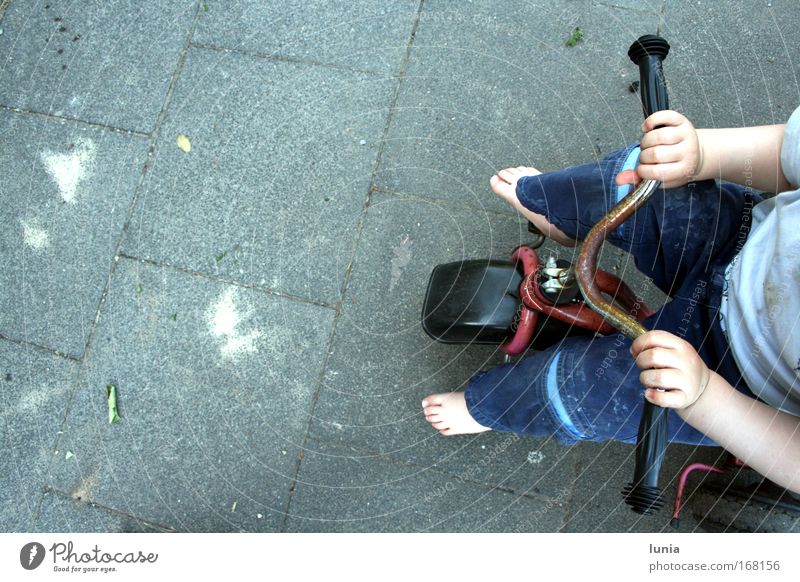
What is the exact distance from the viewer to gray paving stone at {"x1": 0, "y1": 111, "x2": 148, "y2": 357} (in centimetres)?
125

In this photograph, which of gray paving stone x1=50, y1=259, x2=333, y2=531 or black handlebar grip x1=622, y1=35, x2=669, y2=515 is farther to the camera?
gray paving stone x1=50, y1=259, x2=333, y2=531

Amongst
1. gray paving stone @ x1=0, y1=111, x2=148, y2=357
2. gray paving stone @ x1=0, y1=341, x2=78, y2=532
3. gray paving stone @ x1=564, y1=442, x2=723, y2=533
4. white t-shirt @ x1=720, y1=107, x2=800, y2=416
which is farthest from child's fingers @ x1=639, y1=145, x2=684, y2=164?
gray paving stone @ x1=0, y1=341, x2=78, y2=532

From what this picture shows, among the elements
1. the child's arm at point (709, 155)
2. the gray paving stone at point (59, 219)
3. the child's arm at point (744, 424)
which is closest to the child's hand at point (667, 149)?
the child's arm at point (709, 155)

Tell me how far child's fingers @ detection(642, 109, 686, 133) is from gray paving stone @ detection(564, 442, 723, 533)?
1.99 ft

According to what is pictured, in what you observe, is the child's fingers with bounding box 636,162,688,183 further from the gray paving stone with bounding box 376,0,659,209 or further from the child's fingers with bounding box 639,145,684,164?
the gray paving stone with bounding box 376,0,659,209

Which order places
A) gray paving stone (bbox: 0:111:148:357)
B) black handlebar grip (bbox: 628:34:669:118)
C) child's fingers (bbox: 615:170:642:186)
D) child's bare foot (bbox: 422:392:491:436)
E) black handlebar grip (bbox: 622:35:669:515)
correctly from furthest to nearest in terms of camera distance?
gray paving stone (bbox: 0:111:148:357), child's bare foot (bbox: 422:392:491:436), child's fingers (bbox: 615:170:642:186), black handlebar grip (bbox: 628:34:669:118), black handlebar grip (bbox: 622:35:669:515)

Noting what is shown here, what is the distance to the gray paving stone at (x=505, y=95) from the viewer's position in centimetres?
126

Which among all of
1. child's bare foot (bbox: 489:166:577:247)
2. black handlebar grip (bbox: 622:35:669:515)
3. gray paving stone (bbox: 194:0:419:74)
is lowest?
black handlebar grip (bbox: 622:35:669:515)

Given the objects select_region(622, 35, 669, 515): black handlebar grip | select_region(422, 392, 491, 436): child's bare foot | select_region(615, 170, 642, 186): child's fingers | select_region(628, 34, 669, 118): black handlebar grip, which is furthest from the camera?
select_region(422, 392, 491, 436): child's bare foot

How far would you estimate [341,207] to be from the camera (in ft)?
4.14

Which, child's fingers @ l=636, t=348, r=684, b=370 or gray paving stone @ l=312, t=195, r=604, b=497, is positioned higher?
gray paving stone @ l=312, t=195, r=604, b=497

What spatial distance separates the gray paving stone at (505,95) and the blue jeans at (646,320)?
0.29 metres

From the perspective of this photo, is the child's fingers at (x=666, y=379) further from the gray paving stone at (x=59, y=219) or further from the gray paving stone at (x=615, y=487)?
the gray paving stone at (x=59, y=219)

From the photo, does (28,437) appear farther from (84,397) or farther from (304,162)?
(304,162)
